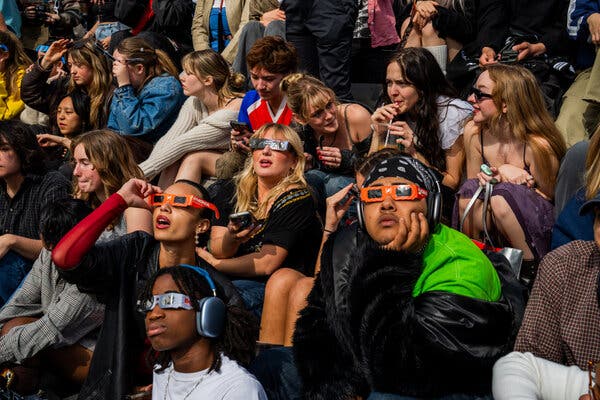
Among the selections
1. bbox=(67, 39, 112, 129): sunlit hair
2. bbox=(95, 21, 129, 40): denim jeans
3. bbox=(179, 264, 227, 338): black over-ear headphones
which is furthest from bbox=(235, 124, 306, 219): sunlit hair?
bbox=(95, 21, 129, 40): denim jeans

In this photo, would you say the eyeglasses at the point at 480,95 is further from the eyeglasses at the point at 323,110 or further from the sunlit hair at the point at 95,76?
the sunlit hair at the point at 95,76

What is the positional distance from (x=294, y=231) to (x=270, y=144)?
25.3 inches

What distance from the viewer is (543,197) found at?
5488mm

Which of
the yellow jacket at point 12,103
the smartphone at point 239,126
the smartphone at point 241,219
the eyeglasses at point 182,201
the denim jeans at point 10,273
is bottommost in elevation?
the yellow jacket at point 12,103

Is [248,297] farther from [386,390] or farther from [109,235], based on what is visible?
[386,390]

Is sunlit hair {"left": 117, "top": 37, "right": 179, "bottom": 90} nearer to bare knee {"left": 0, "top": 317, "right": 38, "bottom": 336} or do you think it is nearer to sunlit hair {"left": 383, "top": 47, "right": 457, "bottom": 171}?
sunlit hair {"left": 383, "top": 47, "right": 457, "bottom": 171}

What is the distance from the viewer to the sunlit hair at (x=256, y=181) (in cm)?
611

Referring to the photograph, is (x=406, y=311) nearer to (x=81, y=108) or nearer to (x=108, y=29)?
(x=81, y=108)

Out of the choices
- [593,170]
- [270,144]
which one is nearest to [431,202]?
[593,170]

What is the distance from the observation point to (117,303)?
17.0 feet

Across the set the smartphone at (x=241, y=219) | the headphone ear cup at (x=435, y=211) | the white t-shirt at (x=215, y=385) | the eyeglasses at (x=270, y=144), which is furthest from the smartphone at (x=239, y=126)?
the headphone ear cup at (x=435, y=211)

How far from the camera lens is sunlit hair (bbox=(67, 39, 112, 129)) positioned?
8.34 m

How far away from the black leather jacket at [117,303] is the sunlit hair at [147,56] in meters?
3.10

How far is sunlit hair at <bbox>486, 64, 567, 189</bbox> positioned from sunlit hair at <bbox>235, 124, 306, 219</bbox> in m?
1.24
